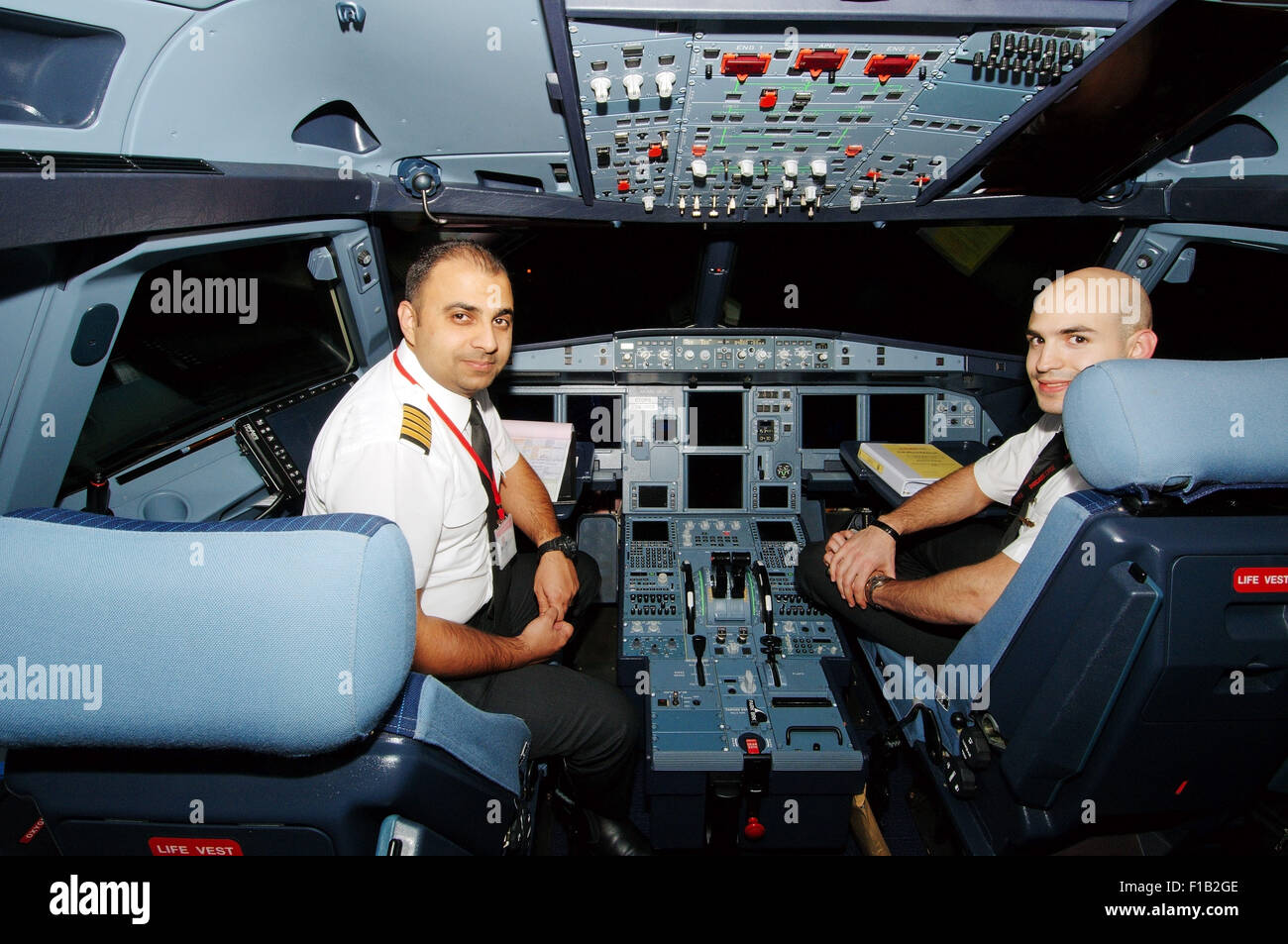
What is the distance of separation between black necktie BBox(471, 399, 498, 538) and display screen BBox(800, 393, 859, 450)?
184cm

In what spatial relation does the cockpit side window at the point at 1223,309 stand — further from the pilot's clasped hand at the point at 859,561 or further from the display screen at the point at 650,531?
the display screen at the point at 650,531

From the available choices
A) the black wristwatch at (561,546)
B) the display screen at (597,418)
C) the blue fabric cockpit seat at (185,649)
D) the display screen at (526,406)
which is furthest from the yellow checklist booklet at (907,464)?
the blue fabric cockpit seat at (185,649)

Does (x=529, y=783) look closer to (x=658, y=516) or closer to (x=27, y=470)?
(x=27, y=470)

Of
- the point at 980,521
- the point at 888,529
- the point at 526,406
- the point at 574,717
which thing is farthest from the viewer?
the point at 526,406

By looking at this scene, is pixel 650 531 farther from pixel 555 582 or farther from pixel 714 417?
pixel 555 582

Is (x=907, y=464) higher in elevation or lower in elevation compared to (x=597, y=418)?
lower

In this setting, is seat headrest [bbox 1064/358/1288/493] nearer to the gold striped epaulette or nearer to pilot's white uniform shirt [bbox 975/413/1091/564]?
pilot's white uniform shirt [bbox 975/413/1091/564]

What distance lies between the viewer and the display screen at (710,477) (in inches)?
131

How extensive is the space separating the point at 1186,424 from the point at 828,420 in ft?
7.41

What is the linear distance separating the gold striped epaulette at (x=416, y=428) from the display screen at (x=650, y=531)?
161 cm

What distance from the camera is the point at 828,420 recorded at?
3361 mm

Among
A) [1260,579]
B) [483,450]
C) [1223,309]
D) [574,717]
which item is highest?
[1223,309]

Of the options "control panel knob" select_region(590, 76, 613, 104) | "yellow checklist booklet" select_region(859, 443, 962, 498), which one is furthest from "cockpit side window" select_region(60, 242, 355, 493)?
"yellow checklist booklet" select_region(859, 443, 962, 498)

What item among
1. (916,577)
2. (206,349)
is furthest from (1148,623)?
(206,349)
